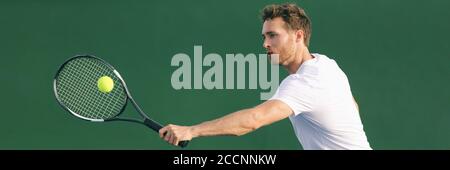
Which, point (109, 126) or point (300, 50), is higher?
point (300, 50)

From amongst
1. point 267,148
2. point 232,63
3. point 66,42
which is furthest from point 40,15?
point 267,148

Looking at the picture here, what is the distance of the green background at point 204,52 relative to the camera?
489 cm

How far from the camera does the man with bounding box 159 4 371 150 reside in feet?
10.2

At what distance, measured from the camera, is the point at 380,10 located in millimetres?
4906

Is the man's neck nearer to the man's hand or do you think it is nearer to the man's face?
the man's face

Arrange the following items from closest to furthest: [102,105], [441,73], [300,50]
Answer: [300,50]
[102,105]
[441,73]

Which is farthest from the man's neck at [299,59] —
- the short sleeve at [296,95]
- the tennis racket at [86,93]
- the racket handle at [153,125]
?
the tennis racket at [86,93]

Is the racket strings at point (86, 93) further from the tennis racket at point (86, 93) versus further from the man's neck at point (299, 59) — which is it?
the man's neck at point (299, 59)

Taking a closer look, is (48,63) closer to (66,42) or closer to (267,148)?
(66,42)

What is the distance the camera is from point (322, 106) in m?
3.25

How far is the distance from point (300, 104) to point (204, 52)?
179 cm

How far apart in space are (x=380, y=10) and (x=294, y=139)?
32.4 inches

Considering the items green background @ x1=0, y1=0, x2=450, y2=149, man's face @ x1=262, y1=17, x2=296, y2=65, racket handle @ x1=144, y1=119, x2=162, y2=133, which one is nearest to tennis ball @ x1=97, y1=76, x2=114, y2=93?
racket handle @ x1=144, y1=119, x2=162, y2=133

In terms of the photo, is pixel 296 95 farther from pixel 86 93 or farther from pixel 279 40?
pixel 86 93
